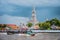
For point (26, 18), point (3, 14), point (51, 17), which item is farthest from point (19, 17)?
point (51, 17)

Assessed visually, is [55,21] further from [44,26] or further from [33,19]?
[33,19]

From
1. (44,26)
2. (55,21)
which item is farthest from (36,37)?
(55,21)

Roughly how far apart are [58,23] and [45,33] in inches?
9.5

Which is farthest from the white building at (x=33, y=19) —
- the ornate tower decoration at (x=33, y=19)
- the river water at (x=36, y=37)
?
the river water at (x=36, y=37)

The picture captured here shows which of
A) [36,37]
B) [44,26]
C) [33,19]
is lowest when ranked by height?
[36,37]

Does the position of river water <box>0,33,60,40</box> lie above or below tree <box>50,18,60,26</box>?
below

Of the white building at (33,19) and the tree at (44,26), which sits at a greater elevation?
the white building at (33,19)

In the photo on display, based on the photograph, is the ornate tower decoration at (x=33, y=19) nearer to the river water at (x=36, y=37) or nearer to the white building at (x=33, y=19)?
the white building at (x=33, y=19)

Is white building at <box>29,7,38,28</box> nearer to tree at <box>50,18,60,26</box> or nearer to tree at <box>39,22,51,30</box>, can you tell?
tree at <box>39,22,51,30</box>

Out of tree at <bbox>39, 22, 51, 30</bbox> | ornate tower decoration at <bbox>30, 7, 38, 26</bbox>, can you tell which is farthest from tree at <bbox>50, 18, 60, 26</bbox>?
ornate tower decoration at <bbox>30, 7, 38, 26</bbox>

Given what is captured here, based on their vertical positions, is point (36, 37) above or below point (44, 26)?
below

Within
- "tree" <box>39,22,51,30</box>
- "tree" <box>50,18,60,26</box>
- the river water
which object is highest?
"tree" <box>50,18,60,26</box>

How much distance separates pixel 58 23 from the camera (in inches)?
70.1

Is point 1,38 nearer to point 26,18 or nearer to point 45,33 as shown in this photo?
point 26,18
